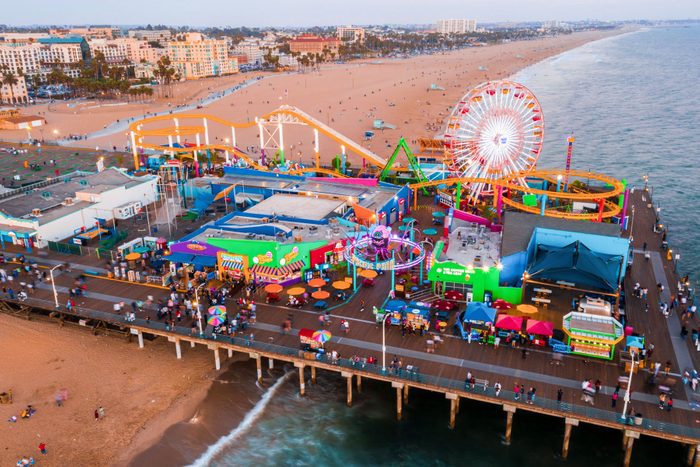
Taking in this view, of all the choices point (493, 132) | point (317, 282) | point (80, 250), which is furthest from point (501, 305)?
point (80, 250)

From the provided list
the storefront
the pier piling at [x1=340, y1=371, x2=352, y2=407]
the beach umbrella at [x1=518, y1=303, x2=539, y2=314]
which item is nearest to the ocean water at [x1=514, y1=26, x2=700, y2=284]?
the beach umbrella at [x1=518, y1=303, x2=539, y2=314]

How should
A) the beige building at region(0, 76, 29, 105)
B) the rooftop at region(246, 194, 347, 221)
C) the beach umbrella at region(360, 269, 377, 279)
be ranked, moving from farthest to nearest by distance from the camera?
the beige building at region(0, 76, 29, 105) → the rooftop at region(246, 194, 347, 221) → the beach umbrella at region(360, 269, 377, 279)

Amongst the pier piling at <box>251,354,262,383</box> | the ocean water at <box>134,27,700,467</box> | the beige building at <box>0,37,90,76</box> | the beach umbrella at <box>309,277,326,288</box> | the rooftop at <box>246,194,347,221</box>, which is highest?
the beige building at <box>0,37,90,76</box>

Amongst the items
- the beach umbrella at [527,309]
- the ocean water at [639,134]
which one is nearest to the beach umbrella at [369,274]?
the beach umbrella at [527,309]

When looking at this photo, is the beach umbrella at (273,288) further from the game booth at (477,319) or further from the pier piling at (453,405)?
the pier piling at (453,405)

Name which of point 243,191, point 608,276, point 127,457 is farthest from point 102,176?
point 608,276

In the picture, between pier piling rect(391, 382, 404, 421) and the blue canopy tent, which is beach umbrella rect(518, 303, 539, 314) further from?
pier piling rect(391, 382, 404, 421)
